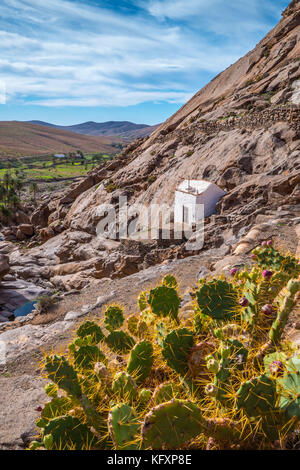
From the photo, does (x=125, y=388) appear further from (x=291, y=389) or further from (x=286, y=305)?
(x=286, y=305)

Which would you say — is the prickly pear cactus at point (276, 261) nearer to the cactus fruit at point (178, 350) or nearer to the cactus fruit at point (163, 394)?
the cactus fruit at point (178, 350)

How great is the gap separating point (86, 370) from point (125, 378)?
38.1 inches

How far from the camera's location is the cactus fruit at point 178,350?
11.6ft

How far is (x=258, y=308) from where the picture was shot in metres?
3.70

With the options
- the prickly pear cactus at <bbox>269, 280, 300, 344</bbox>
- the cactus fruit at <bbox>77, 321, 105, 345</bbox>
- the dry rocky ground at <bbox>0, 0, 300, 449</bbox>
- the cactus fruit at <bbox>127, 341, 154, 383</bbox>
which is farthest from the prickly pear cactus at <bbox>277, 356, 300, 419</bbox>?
the cactus fruit at <bbox>77, 321, 105, 345</bbox>

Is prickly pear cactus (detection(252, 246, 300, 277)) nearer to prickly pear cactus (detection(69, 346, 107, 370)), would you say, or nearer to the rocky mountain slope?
prickly pear cactus (detection(69, 346, 107, 370))

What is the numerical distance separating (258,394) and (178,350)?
1.25 m

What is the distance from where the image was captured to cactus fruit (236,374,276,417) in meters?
2.44

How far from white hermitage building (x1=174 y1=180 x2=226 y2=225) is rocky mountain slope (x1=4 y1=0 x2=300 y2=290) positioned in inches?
33.5

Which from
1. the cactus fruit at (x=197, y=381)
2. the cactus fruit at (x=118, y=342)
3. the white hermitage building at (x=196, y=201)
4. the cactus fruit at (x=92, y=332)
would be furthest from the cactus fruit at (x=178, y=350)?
the white hermitage building at (x=196, y=201)

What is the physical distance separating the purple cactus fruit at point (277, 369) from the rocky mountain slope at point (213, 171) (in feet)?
34.8

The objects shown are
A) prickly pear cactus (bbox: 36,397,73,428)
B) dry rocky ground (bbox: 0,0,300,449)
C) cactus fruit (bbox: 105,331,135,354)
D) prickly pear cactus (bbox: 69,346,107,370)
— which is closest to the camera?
prickly pear cactus (bbox: 36,397,73,428)

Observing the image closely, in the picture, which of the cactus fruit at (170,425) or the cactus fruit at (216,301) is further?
the cactus fruit at (216,301)
